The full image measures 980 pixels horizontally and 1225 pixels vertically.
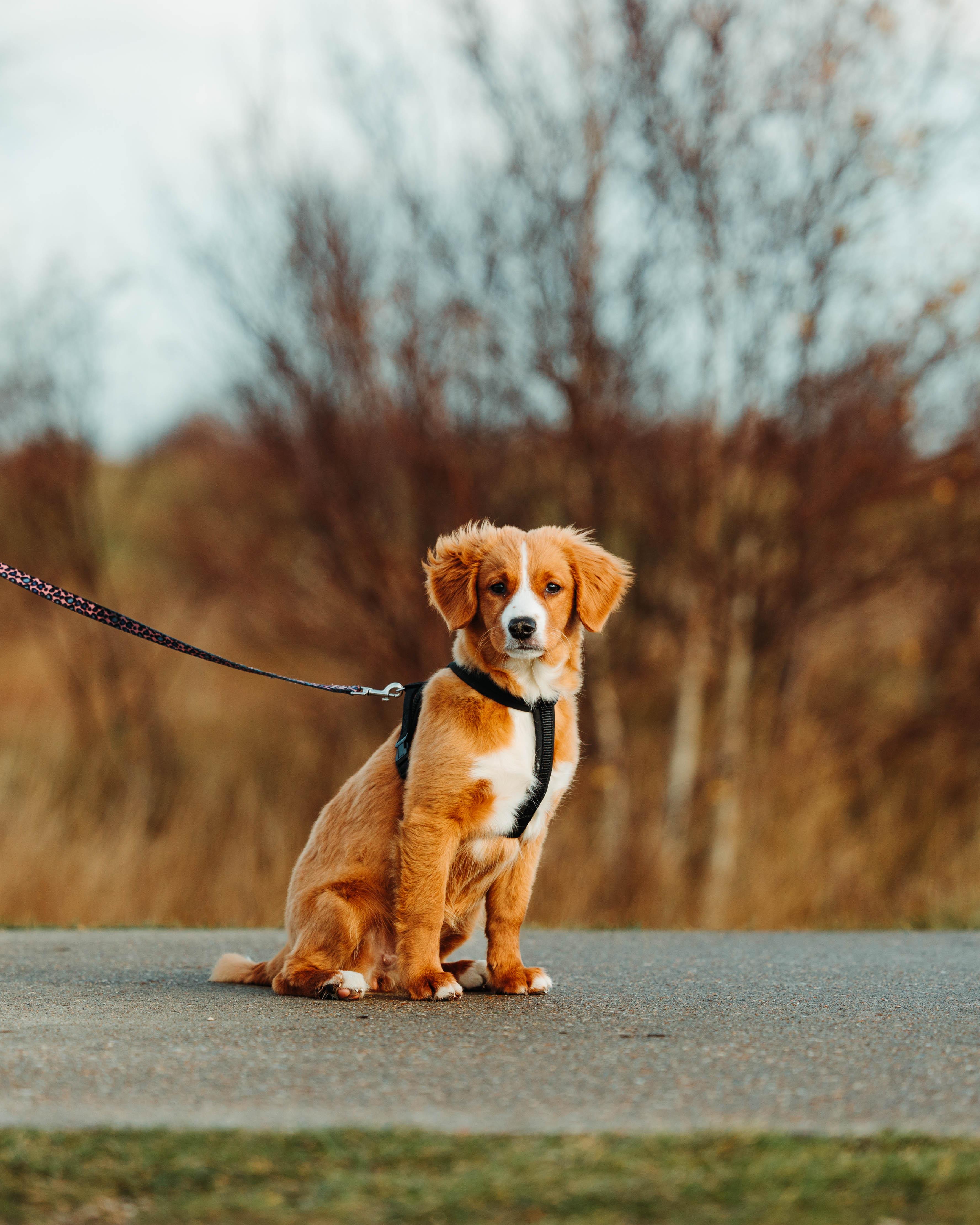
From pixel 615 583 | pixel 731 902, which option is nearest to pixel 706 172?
pixel 731 902

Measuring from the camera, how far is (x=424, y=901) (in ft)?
12.9

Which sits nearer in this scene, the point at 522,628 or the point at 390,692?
the point at 522,628

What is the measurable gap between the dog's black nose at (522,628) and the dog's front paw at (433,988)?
1.07m

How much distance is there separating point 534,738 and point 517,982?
835 millimetres

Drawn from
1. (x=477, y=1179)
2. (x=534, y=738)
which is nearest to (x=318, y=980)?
(x=534, y=738)

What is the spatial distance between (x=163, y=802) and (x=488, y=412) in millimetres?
4872

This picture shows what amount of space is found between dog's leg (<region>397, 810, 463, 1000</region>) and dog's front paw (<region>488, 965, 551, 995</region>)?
24cm

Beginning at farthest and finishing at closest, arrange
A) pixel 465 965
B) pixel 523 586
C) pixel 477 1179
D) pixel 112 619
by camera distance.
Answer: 1. pixel 112 619
2. pixel 465 965
3. pixel 523 586
4. pixel 477 1179

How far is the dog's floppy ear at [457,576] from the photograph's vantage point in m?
4.23

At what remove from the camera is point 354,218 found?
10.5 metres

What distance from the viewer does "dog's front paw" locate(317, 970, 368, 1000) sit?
13.3ft

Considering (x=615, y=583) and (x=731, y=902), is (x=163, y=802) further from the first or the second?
(x=615, y=583)

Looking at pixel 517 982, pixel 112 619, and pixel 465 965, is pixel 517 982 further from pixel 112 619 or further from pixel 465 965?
pixel 112 619

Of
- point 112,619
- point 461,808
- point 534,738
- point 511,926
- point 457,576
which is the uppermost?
point 457,576
